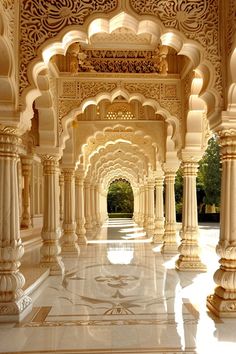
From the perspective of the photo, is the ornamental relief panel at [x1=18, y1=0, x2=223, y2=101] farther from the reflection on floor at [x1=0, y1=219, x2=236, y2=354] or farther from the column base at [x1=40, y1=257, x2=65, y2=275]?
the column base at [x1=40, y1=257, x2=65, y2=275]

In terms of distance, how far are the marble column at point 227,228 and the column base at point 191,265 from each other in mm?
3324

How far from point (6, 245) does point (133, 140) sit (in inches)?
350

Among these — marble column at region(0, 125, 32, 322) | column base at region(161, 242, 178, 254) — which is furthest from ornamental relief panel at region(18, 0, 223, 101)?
column base at region(161, 242, 178, 254)

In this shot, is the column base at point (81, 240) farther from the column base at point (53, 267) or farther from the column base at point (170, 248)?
the column base at point (53, 267)

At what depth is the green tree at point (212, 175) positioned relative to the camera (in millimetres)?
32094

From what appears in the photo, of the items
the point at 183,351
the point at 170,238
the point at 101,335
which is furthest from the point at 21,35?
the point at 170,238

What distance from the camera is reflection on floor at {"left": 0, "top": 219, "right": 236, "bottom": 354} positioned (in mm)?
4219

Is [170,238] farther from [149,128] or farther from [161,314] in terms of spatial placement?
[161,314]

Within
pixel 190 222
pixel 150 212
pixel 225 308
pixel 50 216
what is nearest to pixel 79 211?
pixel 150 212

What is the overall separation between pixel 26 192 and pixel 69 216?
2.23 m

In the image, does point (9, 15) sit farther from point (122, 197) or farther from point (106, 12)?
point (122, 197)

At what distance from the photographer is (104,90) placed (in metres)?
8.48

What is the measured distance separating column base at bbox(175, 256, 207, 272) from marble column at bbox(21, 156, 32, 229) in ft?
20.3

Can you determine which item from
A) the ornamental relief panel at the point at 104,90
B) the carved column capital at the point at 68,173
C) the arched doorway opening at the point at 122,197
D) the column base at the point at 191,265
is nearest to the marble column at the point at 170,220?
the carved column capital at the point at 68,173
